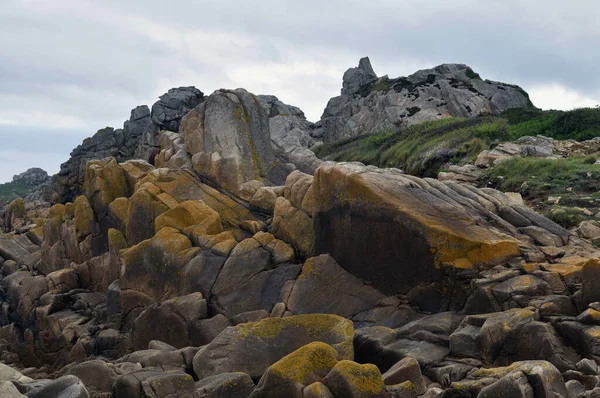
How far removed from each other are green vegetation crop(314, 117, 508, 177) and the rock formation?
10560 millimetres

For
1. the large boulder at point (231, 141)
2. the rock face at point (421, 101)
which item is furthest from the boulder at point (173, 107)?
the large boulder at point (231, 141)

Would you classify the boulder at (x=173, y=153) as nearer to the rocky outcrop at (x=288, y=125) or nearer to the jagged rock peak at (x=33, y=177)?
the rocky outcrop at (x=288, y=125)

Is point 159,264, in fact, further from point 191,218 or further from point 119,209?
point 119,209

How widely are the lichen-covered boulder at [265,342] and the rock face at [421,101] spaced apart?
53.2 meters

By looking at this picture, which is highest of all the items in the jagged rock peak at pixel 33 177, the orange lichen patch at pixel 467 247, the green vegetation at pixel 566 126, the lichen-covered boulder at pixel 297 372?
the jagged rock peak at pixel 33 177

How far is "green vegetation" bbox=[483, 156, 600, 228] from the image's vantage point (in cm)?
2408

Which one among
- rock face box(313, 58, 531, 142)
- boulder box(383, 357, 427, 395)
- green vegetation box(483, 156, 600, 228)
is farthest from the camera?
rock face box(313, 58, 531, 142)

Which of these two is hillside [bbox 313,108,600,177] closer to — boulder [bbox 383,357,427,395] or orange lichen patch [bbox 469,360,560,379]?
boulder [bbox 383,357,427,395]

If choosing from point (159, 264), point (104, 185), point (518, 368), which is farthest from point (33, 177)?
point (518, 368)

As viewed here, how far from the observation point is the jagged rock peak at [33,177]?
465 feet

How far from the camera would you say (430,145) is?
44.6 meters

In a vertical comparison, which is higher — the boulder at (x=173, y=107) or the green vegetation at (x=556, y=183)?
the boulder at (x=173, y=107)

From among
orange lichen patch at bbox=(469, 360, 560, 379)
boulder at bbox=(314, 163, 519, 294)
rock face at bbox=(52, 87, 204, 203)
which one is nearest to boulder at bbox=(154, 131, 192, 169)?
boulder at bbox=(314, 163, 519, 294)

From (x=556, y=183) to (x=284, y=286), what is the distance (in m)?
14.9
